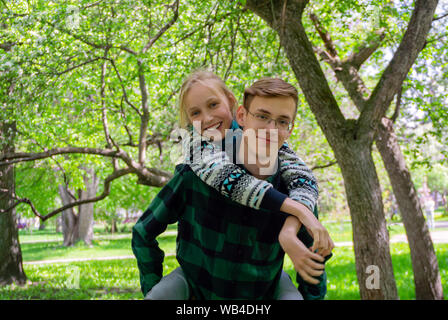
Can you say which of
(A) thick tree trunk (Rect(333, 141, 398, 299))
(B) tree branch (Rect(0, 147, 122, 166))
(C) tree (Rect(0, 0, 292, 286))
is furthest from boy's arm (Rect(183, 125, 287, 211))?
(B) tree branch (Rect(0, 147, 122, 166))

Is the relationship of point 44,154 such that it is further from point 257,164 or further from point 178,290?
point 257,164

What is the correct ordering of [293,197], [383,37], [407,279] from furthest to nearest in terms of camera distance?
1. [407,279]
2. [383,37]
3. [293,197]

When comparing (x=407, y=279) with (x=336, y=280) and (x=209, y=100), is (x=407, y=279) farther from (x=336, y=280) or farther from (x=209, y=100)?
(x=209, y=100)

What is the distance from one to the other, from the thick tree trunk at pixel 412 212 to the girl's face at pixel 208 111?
6.67m

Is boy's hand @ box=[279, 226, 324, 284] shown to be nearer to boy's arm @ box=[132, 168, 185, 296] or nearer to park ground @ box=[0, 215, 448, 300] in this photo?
boy's arm @ box=[132, 168, 185, 296]

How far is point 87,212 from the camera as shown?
21.6m

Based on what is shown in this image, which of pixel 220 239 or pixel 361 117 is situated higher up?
pixel 361 117

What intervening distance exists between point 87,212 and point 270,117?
71.2ft

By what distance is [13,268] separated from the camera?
10.6m

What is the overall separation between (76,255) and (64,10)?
50.1 ft

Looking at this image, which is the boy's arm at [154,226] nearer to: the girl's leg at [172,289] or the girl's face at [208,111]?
the girl's leg at [172,289]

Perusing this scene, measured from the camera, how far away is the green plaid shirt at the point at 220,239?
1.37 metres

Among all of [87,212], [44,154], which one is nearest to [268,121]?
[44,154]

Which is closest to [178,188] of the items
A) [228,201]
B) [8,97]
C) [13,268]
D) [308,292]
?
[228,201]
